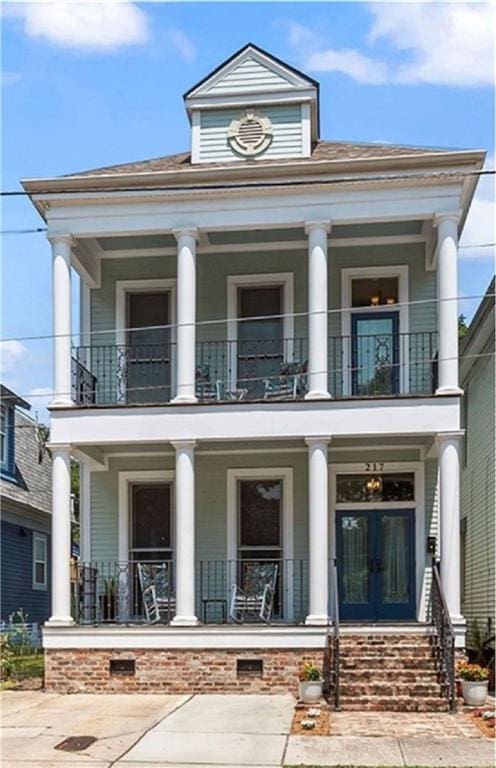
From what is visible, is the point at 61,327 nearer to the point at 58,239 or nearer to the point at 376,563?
the point at 58,239

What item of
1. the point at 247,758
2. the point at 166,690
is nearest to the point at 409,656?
the point at 166,690

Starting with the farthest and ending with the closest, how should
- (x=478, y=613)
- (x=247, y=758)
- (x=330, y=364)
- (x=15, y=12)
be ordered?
(x=478, y=613) < (x=330, y=364) < (x=15, y=12) < (x=247, y=758)

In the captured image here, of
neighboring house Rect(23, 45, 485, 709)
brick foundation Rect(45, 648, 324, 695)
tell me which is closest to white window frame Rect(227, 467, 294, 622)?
neighboring house Rect(23, 45, 485, 709)

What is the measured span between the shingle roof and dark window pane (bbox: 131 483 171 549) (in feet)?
17.0

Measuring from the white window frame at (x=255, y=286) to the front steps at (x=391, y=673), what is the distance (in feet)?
15.9

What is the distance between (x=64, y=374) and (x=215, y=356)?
2.87 meters

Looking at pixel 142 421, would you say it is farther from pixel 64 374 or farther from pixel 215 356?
pixel 215 356

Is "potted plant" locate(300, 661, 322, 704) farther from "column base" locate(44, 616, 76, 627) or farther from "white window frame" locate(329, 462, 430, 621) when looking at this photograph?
"column base" locate(44, 616, 76, 627)

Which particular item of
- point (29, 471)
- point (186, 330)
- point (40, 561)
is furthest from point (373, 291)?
point (40, 561)

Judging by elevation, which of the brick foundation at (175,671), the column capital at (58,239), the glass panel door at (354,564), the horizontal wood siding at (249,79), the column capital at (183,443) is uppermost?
the horizontal wood siding at (249,79)

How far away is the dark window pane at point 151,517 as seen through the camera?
15.6 metres

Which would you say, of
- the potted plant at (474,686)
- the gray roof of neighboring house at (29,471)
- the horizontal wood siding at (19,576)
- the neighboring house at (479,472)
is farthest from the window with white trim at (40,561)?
the potted plant at (474,686)

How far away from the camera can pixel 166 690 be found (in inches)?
512

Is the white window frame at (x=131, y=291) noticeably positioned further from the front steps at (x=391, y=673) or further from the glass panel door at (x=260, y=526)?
the front steps at (x=391, y=673)
